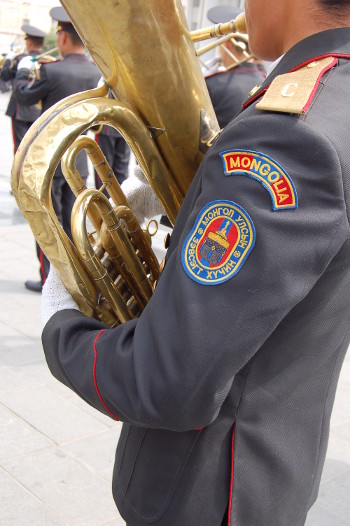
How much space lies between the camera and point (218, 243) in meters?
0.88

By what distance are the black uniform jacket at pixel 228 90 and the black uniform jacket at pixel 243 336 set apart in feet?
9.63

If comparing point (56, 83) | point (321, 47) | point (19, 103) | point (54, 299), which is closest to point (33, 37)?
point (19, 103)

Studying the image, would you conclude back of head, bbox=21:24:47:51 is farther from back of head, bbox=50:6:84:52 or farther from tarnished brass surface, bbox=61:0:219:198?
tarnished brass surface, bbox=61:0:219:198

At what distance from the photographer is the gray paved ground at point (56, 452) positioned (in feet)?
7.62

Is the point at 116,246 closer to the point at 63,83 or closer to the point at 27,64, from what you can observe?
the point at 63,83

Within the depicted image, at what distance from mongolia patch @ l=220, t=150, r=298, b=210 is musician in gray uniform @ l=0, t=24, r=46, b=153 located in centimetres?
410

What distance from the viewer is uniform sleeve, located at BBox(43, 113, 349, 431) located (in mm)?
843

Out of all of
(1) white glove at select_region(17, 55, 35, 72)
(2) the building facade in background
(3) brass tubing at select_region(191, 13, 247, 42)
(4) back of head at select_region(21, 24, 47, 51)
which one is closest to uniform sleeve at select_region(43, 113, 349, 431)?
(3) brass tubing at select_region(191, 13, 247, 42)

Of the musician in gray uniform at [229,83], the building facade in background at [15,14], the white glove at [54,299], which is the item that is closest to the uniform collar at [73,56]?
the musician in gray uniform at [229,83]

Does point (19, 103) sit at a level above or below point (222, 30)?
below

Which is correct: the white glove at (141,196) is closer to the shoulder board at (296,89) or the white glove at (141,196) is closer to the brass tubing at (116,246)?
the brass tubing at (116,246)

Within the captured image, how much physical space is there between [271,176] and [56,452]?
2074 mm

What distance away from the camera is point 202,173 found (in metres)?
0.94

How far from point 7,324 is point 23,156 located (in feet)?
9.18
